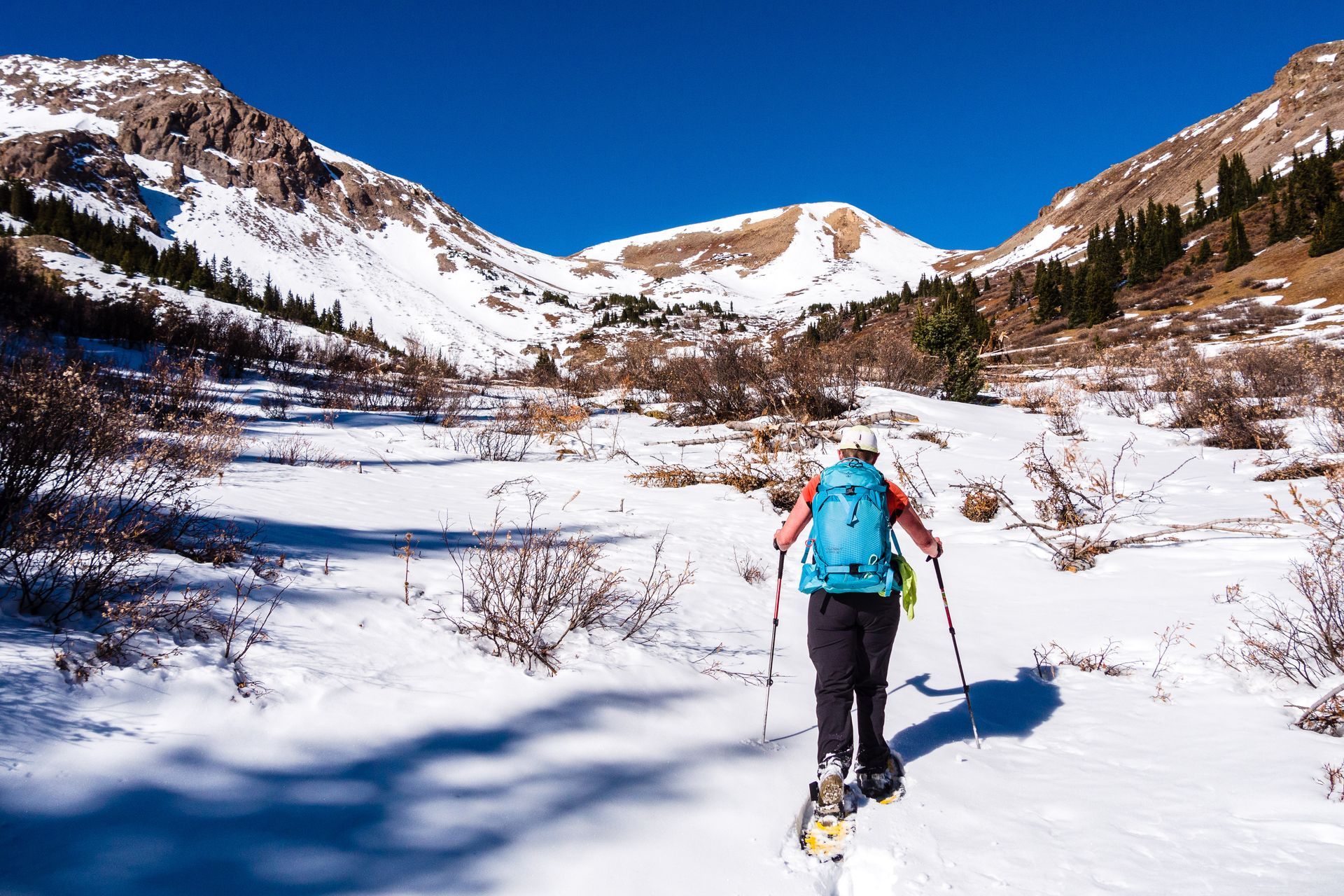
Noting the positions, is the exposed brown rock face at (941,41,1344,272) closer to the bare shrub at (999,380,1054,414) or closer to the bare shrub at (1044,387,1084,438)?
the bare shrub at (999,380,1054,414)

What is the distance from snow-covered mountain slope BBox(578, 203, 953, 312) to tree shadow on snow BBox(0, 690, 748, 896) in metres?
75.2

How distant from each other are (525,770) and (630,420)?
37.7 ft

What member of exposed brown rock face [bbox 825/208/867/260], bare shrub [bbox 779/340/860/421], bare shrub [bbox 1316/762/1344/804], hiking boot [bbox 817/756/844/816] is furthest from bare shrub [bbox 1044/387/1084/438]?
exposed brown rock face [bbox 825/208/867/260]

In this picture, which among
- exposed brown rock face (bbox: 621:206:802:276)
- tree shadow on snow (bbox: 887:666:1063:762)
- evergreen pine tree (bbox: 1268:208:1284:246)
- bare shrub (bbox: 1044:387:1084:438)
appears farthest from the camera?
exposed brown rock face (bbox: 621:206:802:276)

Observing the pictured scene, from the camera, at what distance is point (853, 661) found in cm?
265

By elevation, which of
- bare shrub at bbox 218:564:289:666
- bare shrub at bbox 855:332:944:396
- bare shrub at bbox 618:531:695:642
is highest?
bare shrub at bbox 855:332:944:396

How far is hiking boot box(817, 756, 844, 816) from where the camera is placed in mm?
2346

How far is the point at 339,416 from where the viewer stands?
1194cm

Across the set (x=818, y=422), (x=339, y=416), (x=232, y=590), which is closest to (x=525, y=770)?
(x=232, y=590)

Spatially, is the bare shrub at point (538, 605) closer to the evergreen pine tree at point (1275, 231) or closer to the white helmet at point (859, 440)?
the white helmet at point (859, 440)

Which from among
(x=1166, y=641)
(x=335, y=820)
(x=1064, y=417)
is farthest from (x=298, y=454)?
(x=1064, y=417)

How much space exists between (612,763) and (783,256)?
12070 centimetres

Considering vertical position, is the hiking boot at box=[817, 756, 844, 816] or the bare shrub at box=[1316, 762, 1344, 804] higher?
the bare shrub at box=[1316, 762, 1344, 804]

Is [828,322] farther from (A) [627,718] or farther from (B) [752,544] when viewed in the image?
(A) [627,718]
